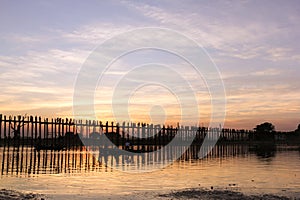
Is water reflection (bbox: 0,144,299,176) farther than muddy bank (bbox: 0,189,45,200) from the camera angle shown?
Yes

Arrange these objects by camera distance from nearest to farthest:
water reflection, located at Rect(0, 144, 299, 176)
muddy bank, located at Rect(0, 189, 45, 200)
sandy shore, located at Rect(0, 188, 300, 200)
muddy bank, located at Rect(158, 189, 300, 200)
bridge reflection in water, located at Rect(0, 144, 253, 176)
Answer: muddy bank, located at Rect(0, 189, 45, 200)
sandy shore, located at Rect(0, 188, 300, 200)
muddy bank, located at Rect(158, 189, 300, 200)
bridge reflection in water, located at Rect(0, 144, 253, 176)
water reflection, located at Rect(0, 144, 299, 176)

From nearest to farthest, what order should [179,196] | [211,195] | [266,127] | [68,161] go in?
[179,196] < [211,195] < [68,161] < [266,127]

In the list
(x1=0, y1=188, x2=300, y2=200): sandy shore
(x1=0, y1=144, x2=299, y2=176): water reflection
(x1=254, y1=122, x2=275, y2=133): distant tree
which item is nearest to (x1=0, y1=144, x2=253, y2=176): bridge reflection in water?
(x1=0, y1=144, x2=299, y2=176): water reflection

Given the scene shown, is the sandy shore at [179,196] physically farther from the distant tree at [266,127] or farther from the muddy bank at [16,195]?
the distant tree at [266,127]

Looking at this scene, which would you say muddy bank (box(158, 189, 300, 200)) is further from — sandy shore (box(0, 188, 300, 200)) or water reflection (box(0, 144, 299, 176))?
water reflection (box(0, 144, 299, 176))

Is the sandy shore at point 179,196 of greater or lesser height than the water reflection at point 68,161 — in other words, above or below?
above

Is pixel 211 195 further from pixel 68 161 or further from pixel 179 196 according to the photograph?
pixel 68 161

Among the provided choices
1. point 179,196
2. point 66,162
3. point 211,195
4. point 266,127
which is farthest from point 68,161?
point 266,127

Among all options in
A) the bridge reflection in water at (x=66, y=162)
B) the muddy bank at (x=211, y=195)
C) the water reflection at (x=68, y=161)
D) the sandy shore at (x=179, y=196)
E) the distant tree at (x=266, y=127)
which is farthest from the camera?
the distant tree at (x=266, y=127)

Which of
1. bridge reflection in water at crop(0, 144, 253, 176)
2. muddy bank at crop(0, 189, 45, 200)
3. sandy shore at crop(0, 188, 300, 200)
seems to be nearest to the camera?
muddy bank at crop(0, 189, 45, 200)

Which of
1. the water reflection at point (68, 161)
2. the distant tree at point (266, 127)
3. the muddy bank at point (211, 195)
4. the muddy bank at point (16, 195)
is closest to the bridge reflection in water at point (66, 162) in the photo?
the water reflection at point (68, 161)

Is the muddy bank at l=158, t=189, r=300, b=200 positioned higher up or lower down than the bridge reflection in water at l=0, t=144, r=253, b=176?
higher up

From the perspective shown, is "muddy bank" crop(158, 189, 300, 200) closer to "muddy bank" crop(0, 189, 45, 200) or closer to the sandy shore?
the sandy shore

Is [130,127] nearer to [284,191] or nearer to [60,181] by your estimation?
[60,181]
